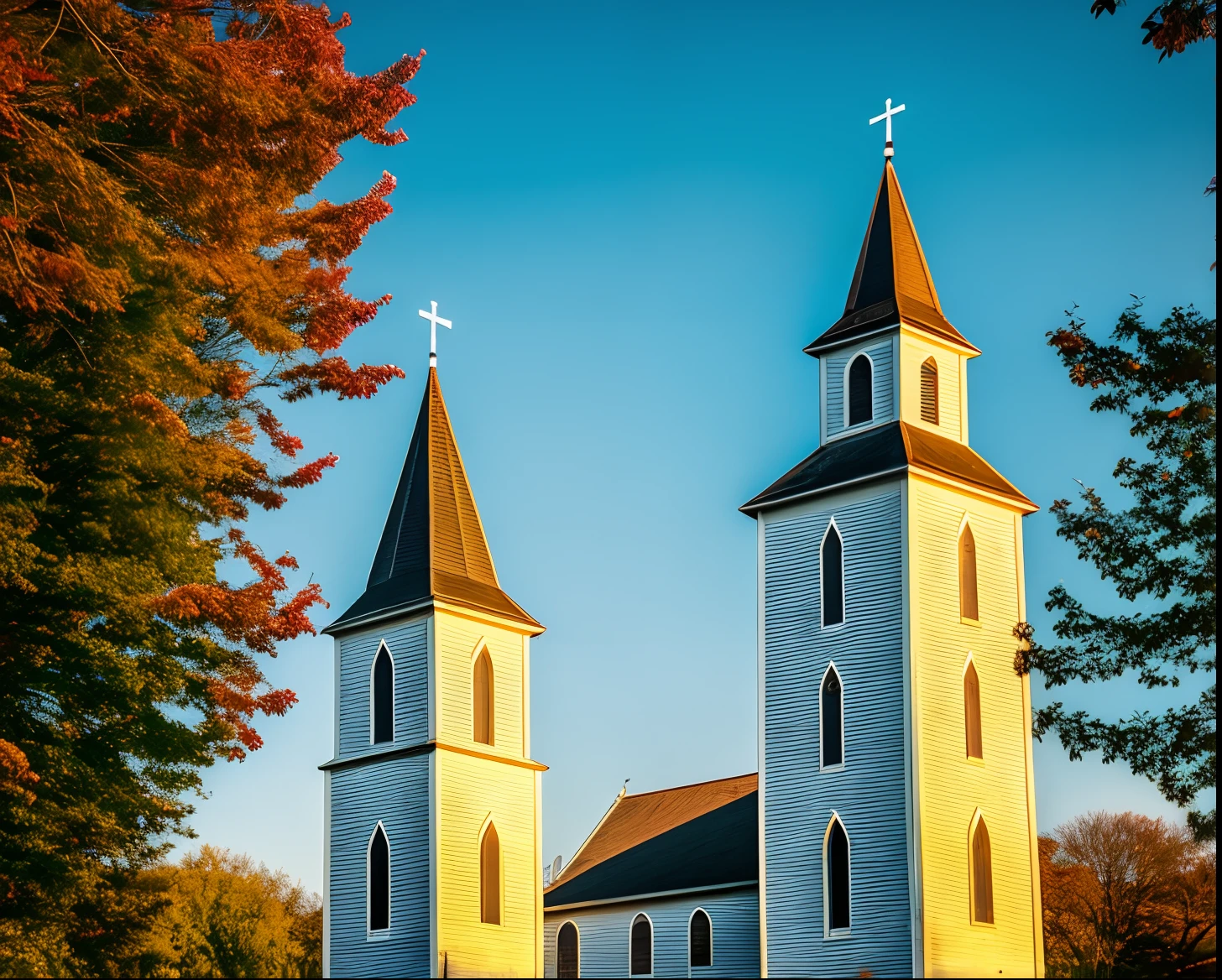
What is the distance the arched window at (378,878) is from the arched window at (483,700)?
10.8 feet

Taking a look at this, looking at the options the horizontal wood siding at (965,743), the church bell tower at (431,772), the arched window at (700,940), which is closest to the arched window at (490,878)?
the church bell tower at (431,772)

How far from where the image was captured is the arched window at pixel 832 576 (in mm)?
35156

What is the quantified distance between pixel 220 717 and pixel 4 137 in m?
9.86

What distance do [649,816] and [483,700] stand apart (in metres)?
8.50

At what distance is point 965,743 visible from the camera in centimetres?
3391

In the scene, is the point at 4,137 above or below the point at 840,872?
above

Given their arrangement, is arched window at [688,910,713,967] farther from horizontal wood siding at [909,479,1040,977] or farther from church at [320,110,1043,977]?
horizontal wood siding at [909,479,1040,977]

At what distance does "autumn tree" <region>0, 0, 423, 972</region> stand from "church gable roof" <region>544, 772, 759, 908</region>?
15.6 metres

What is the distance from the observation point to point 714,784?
4606 centimetres

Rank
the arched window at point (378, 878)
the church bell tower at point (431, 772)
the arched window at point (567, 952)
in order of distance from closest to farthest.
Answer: the church bell tower at point (431, 772) < the arched window at point (378, 878) < the arched window at point (567, 952)

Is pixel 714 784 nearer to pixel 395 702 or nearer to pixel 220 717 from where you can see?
pixel 395 702

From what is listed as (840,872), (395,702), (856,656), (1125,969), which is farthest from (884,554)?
(395,702)

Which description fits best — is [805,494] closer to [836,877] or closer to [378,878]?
[836,877]

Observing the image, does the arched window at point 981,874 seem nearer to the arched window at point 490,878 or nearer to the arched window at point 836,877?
the arched window at point 836,877
